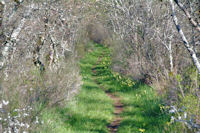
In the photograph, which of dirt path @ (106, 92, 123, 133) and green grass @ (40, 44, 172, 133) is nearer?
Answer: green grass @ (40, 44, 172, 133)

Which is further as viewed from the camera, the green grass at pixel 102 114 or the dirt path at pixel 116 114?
the dirt path at pixel 116 114

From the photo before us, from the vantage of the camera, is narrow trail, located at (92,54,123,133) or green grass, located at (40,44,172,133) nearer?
green grass, located at (40,44,172,133)

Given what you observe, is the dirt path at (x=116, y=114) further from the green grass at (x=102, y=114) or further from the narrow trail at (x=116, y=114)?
the green grass at (x=102, y=114)

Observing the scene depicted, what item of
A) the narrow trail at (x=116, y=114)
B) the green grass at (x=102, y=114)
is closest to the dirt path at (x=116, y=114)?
the narrow trail at (x=116, y=114)

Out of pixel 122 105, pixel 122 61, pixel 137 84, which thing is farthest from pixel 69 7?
pixel 122 105

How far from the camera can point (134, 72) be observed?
1477cm

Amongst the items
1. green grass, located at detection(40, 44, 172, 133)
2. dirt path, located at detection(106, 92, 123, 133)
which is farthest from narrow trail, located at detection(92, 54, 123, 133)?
green grass, located at detection(40, 44, 172, 133)

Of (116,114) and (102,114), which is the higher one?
(102,114)

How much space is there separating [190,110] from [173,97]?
205 cm

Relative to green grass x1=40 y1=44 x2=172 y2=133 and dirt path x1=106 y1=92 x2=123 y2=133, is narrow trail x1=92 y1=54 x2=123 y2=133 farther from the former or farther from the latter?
green grass x1=40 y1=44 x2=172 y2=133

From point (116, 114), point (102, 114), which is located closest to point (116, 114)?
point (116, 114)

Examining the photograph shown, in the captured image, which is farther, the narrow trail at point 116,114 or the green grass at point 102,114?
the narrow trail at point 116,114

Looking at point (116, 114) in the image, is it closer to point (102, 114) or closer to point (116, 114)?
point (116, 114)

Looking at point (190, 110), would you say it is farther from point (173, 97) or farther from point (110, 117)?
point (110, 117)
